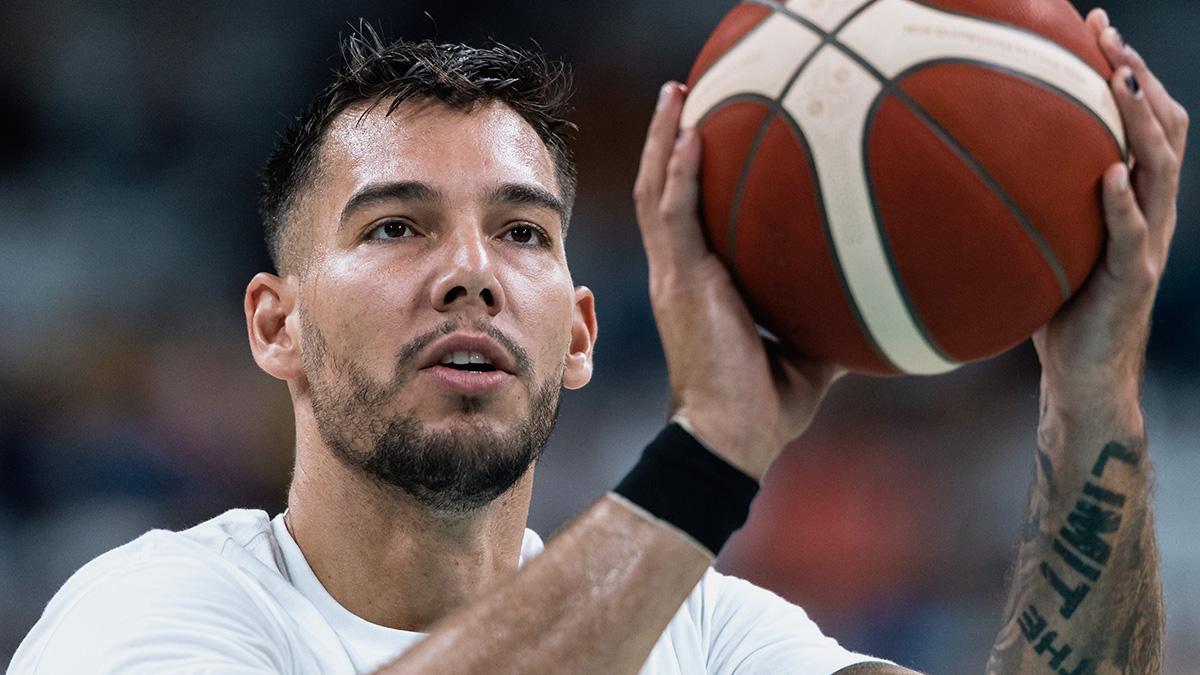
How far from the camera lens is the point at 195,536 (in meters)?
3.36

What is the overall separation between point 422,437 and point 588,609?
100cm

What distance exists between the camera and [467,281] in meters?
3.13

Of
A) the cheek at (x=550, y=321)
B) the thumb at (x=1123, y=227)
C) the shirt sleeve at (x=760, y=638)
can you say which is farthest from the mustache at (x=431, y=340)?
the thumb at (x=1123, y=227)

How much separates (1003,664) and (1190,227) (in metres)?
6.39

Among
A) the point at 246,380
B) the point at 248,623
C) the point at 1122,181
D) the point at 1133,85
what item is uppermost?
the point at 1133,85

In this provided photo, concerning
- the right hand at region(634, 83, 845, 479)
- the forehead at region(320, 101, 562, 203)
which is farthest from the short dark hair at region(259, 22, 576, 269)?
the right hand at region(634, 83, 845, 479)

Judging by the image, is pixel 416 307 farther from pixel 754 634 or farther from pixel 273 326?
pixel 754 634

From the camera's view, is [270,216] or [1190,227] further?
[1190,227]

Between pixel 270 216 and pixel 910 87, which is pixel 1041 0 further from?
pixel 270 216

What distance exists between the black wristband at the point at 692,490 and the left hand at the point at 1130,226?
76 cm

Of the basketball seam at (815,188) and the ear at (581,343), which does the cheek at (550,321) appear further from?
the basketball seam at (815,188)

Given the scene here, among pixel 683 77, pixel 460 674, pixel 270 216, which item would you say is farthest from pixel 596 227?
pixel 460 674

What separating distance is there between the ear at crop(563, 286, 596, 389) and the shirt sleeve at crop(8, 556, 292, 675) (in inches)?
45.3

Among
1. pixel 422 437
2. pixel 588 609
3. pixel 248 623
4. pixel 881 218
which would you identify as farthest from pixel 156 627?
pixel 881 218
